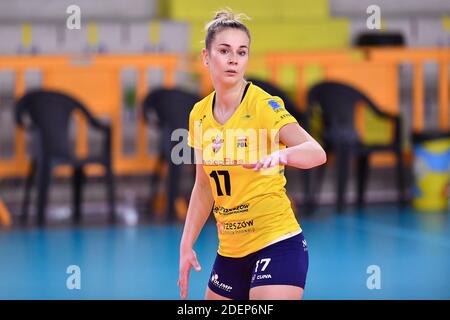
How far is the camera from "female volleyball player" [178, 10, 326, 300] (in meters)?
3.91

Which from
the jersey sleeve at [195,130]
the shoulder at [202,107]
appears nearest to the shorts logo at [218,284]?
the jersey sleeve at [195,130]

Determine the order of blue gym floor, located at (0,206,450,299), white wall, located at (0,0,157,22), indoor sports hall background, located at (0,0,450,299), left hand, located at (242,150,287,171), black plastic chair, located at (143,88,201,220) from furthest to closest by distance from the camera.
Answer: white wall, located at (0,0,157,22) → black plastic chair, located at (143,88,201,220) → indoor sports hall background, located at (0,0,450,299) → blue gym floor, located at (0,206,450,299) → left hand, located at (242,150,287,171)

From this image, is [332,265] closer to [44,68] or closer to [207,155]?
[207,155]

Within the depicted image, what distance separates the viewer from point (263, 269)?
398cm

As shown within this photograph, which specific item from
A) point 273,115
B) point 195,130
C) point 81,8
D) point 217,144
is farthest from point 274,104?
point 81,8

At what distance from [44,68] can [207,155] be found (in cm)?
688

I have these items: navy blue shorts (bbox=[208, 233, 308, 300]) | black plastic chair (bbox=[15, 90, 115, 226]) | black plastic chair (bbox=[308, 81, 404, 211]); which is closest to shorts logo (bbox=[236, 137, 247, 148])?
navy blue shorts (bbox=[208, 233, 308, 300])

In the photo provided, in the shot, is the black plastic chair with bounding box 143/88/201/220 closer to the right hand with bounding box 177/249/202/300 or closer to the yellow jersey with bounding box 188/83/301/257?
the right hand with bounding box 177/249/202/300

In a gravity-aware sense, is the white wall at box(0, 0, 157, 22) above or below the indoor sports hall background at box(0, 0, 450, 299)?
above

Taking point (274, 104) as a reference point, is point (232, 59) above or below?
above

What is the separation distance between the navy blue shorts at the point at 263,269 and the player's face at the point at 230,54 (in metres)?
0.72

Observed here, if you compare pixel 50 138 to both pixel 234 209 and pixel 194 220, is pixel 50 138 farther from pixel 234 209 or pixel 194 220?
pixel 234 209

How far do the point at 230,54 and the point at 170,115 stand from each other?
630 centimetres

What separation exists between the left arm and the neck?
0.27 meters
